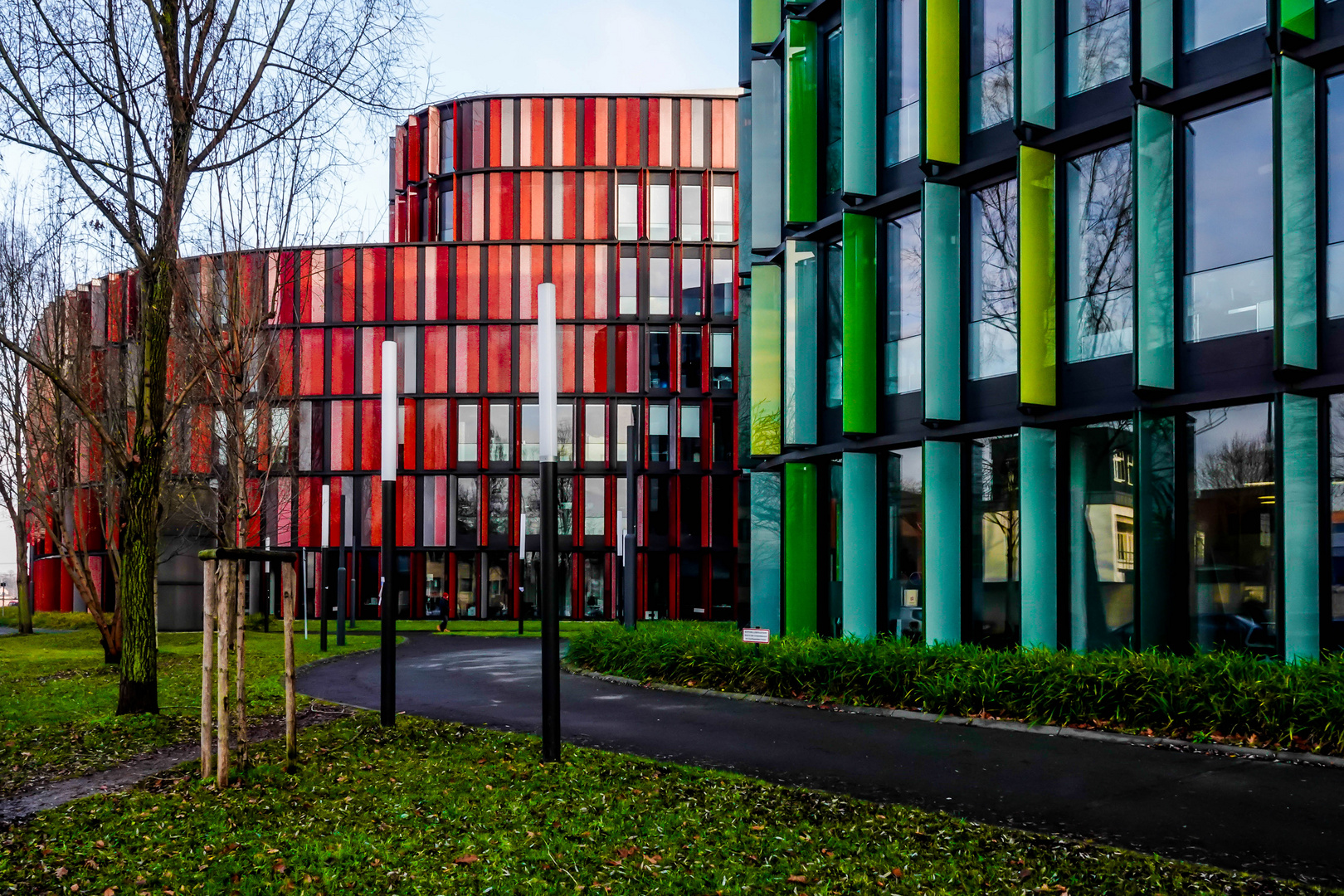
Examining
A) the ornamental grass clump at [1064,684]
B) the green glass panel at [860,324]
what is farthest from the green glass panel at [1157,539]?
the green glass panel at [860,324]

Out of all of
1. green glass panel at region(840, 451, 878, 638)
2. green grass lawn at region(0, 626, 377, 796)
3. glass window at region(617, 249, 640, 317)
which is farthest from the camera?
glass window at region(617, 249, 640, 317)

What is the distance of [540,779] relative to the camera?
8.64m

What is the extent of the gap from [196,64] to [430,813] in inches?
314

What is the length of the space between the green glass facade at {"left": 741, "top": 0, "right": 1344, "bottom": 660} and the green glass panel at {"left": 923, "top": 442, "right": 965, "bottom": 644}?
3 centimetres

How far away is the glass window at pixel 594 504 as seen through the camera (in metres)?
47.8

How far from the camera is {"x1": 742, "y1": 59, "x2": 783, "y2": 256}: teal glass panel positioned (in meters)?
22.0

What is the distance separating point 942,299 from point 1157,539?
474cm

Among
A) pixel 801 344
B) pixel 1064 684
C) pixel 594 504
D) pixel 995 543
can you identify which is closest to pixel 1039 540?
pixel 995 543

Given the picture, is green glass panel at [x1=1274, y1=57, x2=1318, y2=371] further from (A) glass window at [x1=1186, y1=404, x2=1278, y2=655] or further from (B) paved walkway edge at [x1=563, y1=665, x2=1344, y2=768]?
(B) paved walkway edge at [x1=563, y1=665, x2=1344, y2=768]

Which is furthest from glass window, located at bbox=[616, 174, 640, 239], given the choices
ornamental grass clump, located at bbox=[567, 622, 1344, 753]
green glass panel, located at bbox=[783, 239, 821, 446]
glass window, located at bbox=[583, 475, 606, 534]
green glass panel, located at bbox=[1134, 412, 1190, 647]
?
green glass panel, located at bbox=[1134, 412, 1190, 647]

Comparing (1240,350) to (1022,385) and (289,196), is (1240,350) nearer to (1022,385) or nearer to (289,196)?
(1022,385)

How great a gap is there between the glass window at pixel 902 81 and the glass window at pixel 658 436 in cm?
3030

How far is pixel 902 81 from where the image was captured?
→ 1831cm

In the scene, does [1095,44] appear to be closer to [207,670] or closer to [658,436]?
[207,670]
